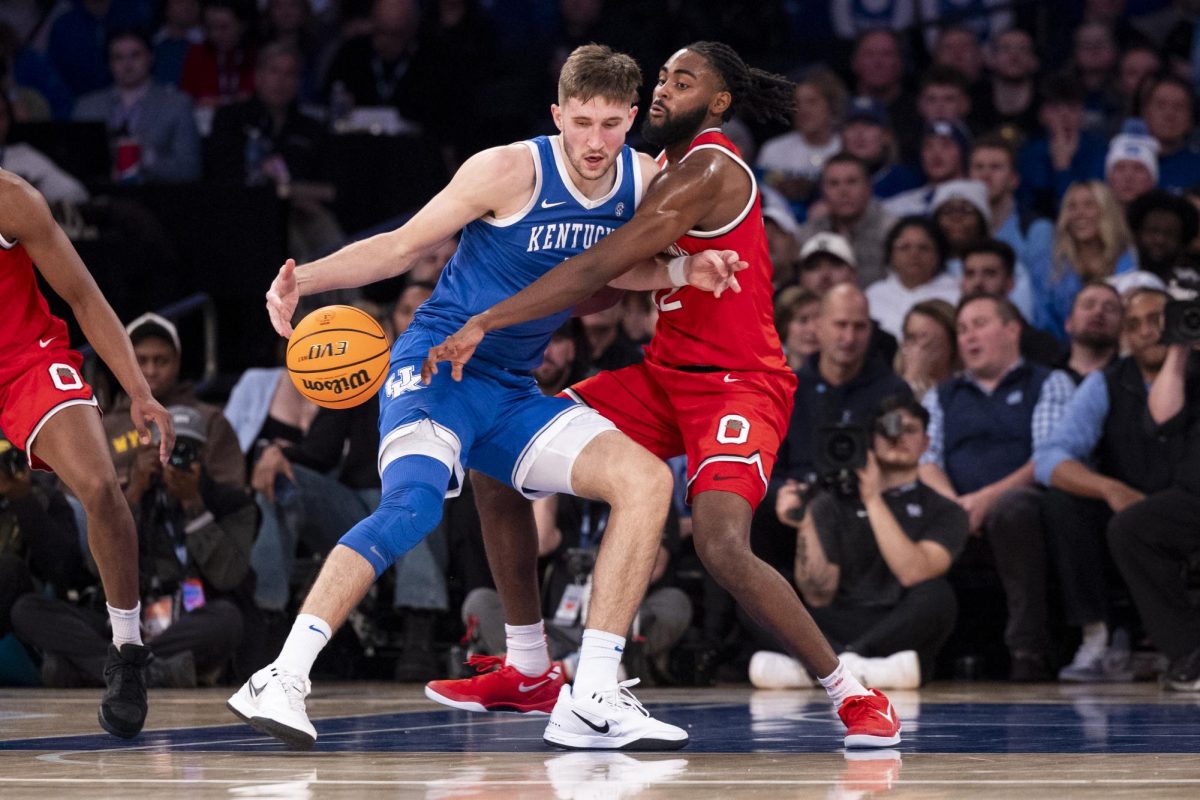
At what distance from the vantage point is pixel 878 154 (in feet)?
36.7

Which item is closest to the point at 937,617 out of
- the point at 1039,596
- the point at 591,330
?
the point at 1039,596

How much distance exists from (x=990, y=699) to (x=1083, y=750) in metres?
2.25

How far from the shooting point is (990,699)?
7.13m

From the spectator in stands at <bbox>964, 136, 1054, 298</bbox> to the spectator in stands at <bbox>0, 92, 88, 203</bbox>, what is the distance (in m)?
5.12

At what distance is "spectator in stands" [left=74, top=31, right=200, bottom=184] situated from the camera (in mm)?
11641

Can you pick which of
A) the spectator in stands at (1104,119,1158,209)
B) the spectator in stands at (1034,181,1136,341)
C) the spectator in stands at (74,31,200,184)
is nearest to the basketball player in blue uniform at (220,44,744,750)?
the spectator in stands at (1034,181,1136,341)

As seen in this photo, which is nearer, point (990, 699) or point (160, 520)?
point (990, 699)

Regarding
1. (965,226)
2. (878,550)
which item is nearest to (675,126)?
(878,550)

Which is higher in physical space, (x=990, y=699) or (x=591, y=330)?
(x=591, y=330)

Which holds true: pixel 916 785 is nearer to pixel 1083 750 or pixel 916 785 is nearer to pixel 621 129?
pixel 1083 750

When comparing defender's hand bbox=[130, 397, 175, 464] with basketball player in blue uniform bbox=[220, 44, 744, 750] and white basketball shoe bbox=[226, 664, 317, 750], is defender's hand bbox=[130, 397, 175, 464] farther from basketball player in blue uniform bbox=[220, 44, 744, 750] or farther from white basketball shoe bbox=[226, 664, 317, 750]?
white basketball shoe bbox=[226, 664, 317, 750]

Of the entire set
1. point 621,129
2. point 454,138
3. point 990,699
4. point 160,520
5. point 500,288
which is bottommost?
point 990,699

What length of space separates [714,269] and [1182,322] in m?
3.48

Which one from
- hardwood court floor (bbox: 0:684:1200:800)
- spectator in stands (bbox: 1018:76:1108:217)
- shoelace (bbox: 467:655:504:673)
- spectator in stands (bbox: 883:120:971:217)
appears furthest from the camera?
spectator in stands (bbox: 1018:76:1108:217)
